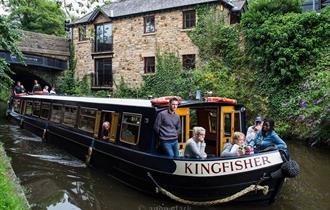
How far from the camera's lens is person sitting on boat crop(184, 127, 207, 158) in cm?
603

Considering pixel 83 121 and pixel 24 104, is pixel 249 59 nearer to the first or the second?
pixel 83 121

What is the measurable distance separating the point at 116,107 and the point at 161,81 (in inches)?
436

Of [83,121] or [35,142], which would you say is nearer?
[83,121]

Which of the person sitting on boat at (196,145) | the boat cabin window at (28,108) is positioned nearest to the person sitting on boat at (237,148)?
the person sitting on boat at (196,145)

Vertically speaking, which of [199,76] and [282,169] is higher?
[199,76]

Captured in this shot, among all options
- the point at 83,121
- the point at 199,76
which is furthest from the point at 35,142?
the point at 199,76

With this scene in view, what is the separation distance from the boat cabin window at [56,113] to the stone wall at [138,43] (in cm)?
866

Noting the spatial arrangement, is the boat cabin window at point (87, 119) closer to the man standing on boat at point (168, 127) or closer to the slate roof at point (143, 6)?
the man standing on boat at point (168, 127)

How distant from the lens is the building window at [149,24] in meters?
19.8

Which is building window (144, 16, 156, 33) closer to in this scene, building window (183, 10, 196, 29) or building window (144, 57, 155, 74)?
building window (144, 57, 155, 74)

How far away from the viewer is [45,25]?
34.6 m

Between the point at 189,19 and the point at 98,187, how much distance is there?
42.5 feet

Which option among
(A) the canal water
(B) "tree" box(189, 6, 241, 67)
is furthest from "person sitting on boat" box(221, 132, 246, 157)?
(B) "tree" box(189, 6, 241, 67)

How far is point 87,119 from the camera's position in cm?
941
